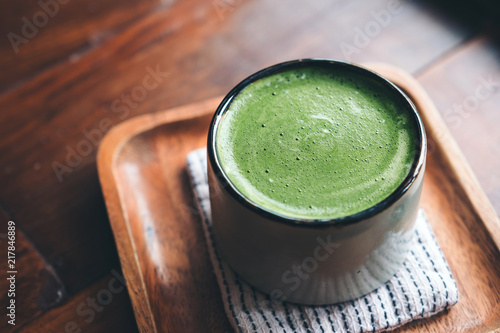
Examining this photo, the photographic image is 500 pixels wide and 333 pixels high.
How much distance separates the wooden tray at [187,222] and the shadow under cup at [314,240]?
0.26 feet

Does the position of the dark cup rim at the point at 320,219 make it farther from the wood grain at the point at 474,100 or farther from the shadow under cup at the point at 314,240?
the wood grain at the point at 474,100

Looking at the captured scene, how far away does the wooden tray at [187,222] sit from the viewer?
67cm

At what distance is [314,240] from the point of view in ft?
1.78

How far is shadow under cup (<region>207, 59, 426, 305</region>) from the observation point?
542mm

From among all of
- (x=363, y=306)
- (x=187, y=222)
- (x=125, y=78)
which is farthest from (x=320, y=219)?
(x=125, y=78)

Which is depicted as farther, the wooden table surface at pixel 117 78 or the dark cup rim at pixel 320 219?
the wooden table surface at pixel 117 78

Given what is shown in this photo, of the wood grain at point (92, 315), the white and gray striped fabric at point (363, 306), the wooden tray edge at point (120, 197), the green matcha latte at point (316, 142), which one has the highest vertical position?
the green matcha latte at point (316, 142)

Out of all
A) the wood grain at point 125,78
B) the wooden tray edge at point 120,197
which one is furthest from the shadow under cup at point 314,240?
the wood grain at point 125,78

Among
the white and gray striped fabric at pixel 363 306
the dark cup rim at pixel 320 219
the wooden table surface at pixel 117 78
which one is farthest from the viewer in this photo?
the wooden table surface at pixel 117 78

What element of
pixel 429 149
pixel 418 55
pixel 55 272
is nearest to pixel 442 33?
pixel 418 55

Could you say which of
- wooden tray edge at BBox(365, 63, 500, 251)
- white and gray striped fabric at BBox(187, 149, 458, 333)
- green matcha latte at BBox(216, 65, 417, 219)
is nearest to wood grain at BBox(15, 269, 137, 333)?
white and gray striped fabric at BBox(187, 149, 458, 333)

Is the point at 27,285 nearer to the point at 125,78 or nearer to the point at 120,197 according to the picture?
the point at 120,197

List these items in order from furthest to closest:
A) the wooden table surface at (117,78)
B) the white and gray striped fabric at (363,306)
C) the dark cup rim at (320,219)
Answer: the wooden table surface at (117,78)
the white and gray striped fabric at (363,306)
the dark cup rim at (320,219)

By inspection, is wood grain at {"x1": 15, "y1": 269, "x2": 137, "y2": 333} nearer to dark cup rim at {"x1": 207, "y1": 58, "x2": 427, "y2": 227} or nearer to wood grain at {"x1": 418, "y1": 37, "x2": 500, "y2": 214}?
dark cup rim at {"x1": 207, "y1": 58, "x2": 427, "y2": 227}
